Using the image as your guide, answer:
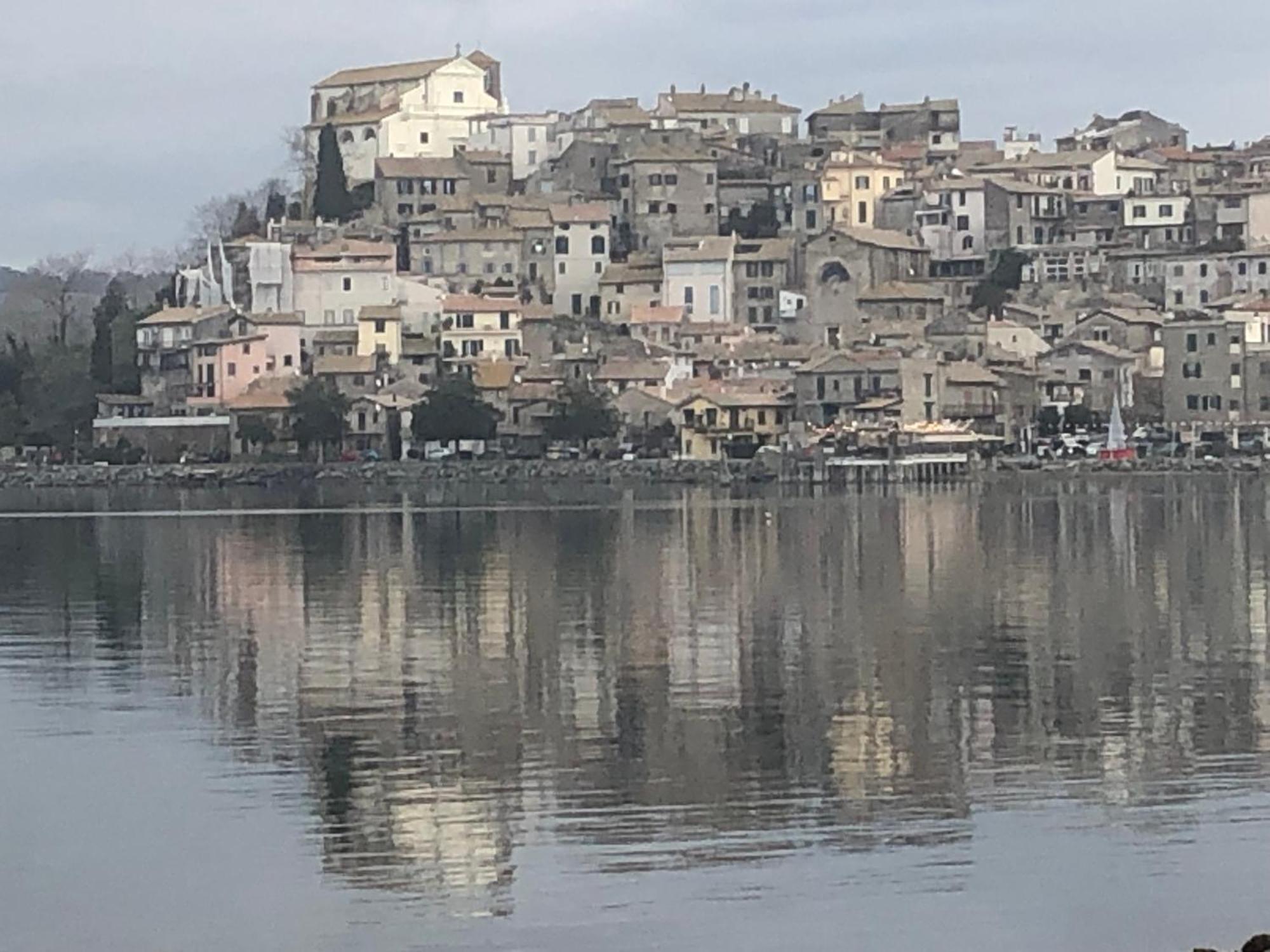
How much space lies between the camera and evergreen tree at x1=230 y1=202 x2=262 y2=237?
78.5 m

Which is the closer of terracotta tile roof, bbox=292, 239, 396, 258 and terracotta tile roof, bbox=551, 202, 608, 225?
terracotta tile roof, bbox=292, 239, 396, 258

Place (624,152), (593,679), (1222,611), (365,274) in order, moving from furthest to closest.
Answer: (624,152), (365,274), (1222,611), (593,679)

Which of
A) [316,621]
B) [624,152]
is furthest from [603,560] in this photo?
[624,152]

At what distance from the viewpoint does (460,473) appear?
6450 centimetres

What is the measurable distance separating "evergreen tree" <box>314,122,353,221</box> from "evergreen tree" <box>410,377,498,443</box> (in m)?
13.5

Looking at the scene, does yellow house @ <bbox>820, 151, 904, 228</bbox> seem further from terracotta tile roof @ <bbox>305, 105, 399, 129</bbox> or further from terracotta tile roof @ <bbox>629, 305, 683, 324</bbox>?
terracotta tile roof @ <bbox>305, 105, 399, 129</bbox>

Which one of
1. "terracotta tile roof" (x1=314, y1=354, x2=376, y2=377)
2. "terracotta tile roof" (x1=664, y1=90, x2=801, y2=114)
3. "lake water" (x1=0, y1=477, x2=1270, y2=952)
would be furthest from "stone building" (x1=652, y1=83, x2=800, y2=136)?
"lake water" (x1=0, y1=477, x2=1270, y2=952)

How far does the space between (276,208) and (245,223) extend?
1.14m

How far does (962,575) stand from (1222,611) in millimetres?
5272

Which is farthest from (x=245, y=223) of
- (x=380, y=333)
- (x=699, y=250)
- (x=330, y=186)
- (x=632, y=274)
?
(x=699, y=250)

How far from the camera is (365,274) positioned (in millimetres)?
69000

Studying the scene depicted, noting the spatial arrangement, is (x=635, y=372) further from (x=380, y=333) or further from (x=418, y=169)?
(x=418, y=169)

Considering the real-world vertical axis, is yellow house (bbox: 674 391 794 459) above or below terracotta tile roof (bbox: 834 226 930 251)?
below

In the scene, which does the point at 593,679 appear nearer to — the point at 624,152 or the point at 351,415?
the point at 351,415
